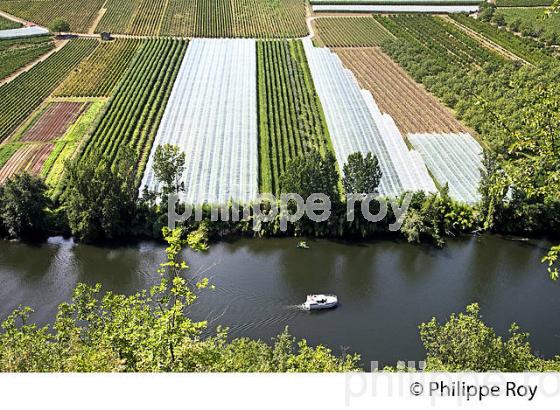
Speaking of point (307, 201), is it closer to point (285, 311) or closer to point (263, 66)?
point (285, 311)

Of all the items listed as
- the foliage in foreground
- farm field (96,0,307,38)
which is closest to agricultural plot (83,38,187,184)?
farm field (96,0,307,38)

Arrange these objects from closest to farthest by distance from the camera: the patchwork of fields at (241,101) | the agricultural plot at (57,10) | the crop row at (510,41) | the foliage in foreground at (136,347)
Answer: the foliage in foreground at (136,347) → the patchwork of fields at (241,101) → the crop row at (510,41) → the agricultural plot at (57,10)

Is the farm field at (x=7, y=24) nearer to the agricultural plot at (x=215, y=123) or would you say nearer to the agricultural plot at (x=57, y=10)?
the agricultural plot at (x=57, y=10)

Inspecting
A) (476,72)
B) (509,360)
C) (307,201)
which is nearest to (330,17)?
(476,72)

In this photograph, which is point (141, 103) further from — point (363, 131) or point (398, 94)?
point (398, 94)

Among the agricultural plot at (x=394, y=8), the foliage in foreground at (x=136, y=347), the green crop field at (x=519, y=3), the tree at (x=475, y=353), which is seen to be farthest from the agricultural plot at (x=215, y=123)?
the green crop field at (x=519, y=3)
